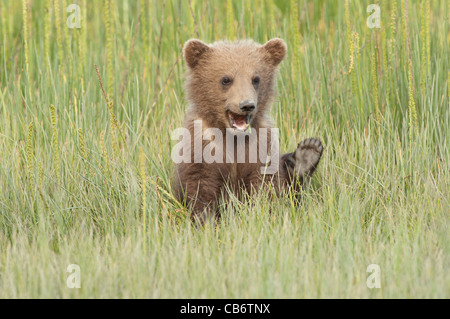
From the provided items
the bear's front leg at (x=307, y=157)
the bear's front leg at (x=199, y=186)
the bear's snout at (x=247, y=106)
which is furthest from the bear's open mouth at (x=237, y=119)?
the bear's front leg at (x=307, y=157)

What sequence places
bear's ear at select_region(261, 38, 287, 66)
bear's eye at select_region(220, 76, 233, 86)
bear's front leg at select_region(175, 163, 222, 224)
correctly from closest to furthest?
bear's front leg at select_region(175, 163, 222, 224)
bear's eye at select_region(220, 76, 233, 86)
bear's ear at select_region(261, 38, 287, 66)

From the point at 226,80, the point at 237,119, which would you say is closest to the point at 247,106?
the point at 237,119

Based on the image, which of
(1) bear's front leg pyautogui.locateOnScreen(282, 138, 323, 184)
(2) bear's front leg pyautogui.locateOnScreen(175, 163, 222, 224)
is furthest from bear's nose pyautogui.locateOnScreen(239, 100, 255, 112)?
Result: (1) bear's front leg pyautogui.locateOnScreen(282, 138, 323, 184)

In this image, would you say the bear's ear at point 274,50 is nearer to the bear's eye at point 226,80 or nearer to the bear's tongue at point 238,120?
the bear's eye at point 226,80

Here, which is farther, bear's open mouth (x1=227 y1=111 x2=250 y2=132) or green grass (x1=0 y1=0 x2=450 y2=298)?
bear's open mouth (x1=227 y1=111 x2=250 y2=132)

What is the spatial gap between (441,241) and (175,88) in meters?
3.19

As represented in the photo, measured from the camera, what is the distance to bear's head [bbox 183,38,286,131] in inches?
186

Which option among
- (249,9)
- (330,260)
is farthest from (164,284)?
(249,9)

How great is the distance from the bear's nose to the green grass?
61cm

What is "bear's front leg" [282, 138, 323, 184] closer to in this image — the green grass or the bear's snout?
the green grass

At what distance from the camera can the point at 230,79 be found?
4777mm

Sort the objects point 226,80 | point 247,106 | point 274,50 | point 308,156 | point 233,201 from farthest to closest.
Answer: point 274,50, point 308,156, point 226,80, point 247,106, point 233,201

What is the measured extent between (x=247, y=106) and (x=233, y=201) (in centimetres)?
65

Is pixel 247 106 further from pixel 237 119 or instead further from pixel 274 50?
pixel 274 50
